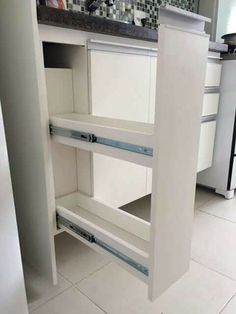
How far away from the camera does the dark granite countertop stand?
0.78 meters

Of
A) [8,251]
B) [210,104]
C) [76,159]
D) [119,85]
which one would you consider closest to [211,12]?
[210,104]

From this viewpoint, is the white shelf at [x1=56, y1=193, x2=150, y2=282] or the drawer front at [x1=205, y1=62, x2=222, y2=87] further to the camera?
the drawer front at [x1=205, y1=62, x2=222, y2=87]

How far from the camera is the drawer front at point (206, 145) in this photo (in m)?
1.62

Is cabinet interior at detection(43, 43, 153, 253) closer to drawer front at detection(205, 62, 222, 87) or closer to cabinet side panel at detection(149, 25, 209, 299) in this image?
cabinet side panel at detection(149, 25, 209, 299)

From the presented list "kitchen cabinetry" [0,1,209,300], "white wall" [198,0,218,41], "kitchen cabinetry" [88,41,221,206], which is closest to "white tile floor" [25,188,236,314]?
"kitchen cabinetry" [0,1,209,300]

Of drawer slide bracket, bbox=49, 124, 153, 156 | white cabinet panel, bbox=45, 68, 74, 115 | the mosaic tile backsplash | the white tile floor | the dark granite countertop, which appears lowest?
the white tile floor

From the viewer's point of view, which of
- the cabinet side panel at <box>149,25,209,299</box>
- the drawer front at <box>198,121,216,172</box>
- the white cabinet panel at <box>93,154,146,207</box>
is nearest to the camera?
the cabinet side panel at <box>149,25,209,299</box>

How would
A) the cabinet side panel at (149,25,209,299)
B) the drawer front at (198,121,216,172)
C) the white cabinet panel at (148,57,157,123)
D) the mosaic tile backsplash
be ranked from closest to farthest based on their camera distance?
the cabinet side panel at (149,25,209,299) → the white cabinet panel at (148,57,157,123) → the mosaic tile backsplash → the drawer front at (198,121,216,172)

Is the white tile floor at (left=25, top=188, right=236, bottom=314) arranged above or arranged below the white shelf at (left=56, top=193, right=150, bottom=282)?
below

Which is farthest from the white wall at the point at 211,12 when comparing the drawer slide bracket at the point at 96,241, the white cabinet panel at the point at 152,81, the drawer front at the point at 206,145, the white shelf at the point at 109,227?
the drawer slide bracket at the point at 96,241

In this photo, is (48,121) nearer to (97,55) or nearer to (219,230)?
(97,55)

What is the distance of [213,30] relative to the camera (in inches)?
84.3

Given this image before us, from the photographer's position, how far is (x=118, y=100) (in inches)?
43.8

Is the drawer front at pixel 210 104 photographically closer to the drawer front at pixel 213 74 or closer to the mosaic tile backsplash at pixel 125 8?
the drawer front at pixel 213 74
